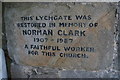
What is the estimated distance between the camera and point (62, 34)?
1486mm

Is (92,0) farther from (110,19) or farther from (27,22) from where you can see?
(27,22)

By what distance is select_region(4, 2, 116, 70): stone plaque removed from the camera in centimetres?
144

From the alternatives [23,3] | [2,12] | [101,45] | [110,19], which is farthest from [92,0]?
[2,12]

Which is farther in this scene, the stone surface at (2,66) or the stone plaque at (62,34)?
the stone surface at (2,66)

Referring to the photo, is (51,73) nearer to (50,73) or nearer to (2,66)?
(50,73)

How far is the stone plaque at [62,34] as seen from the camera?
1442 millimetres

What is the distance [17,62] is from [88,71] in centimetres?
47

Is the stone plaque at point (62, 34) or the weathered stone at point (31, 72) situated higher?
the stone plaque at point (62, 34)

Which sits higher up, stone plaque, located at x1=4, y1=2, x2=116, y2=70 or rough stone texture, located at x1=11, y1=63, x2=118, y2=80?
stone plaque, located at x1=4, y1=2, x2=116, y2=70

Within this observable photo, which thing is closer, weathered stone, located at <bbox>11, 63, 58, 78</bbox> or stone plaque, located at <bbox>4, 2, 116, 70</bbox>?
stone plaque, located at <bbox>4, 2, 116, 70</bbox>

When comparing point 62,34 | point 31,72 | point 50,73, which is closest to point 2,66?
point 31,72

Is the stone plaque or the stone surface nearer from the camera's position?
the stone plaque

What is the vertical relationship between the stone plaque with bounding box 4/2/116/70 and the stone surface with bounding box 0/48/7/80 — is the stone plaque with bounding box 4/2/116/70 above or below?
above

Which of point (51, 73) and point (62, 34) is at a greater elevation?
point (62, 34)
